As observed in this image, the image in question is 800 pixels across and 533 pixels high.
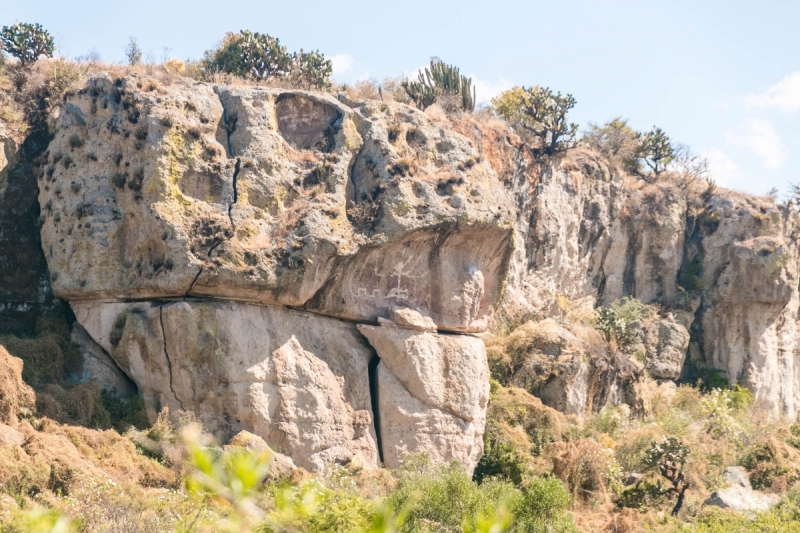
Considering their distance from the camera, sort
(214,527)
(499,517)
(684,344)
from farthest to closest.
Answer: (684,344)
(214,527)
(499,517)

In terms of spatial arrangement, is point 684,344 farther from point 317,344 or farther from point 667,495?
point 317,344

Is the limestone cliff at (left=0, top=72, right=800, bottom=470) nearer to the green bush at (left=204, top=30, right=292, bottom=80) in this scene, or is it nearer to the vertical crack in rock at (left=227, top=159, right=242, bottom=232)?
the vertical crack in rock at (left=227, top=159, right=242, bottom=232)

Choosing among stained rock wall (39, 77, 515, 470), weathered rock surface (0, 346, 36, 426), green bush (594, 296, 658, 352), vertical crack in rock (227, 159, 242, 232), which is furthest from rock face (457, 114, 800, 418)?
weathered rock surface (0, 346, 36, 426)

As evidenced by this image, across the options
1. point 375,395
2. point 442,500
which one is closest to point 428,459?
point 375,395

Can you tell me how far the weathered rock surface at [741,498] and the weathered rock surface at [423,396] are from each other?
5749 millimetres

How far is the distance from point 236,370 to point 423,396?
431 centimetres

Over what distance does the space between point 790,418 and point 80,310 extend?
24307 millimetres

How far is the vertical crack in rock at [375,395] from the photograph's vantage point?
20.2 meters

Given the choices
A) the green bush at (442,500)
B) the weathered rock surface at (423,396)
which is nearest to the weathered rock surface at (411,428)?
the weathered rock surface at (423,396)

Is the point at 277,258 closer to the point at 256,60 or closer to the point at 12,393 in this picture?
the point at 12,393

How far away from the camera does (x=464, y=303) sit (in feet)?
70.9

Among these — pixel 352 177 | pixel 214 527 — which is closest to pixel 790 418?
pixel 352 177

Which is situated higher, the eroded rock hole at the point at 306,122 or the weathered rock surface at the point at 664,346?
the eroded rock hole at the point at 306,122

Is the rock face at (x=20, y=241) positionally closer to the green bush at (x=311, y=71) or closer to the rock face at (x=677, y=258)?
the green bush at (x=311, y=71)
